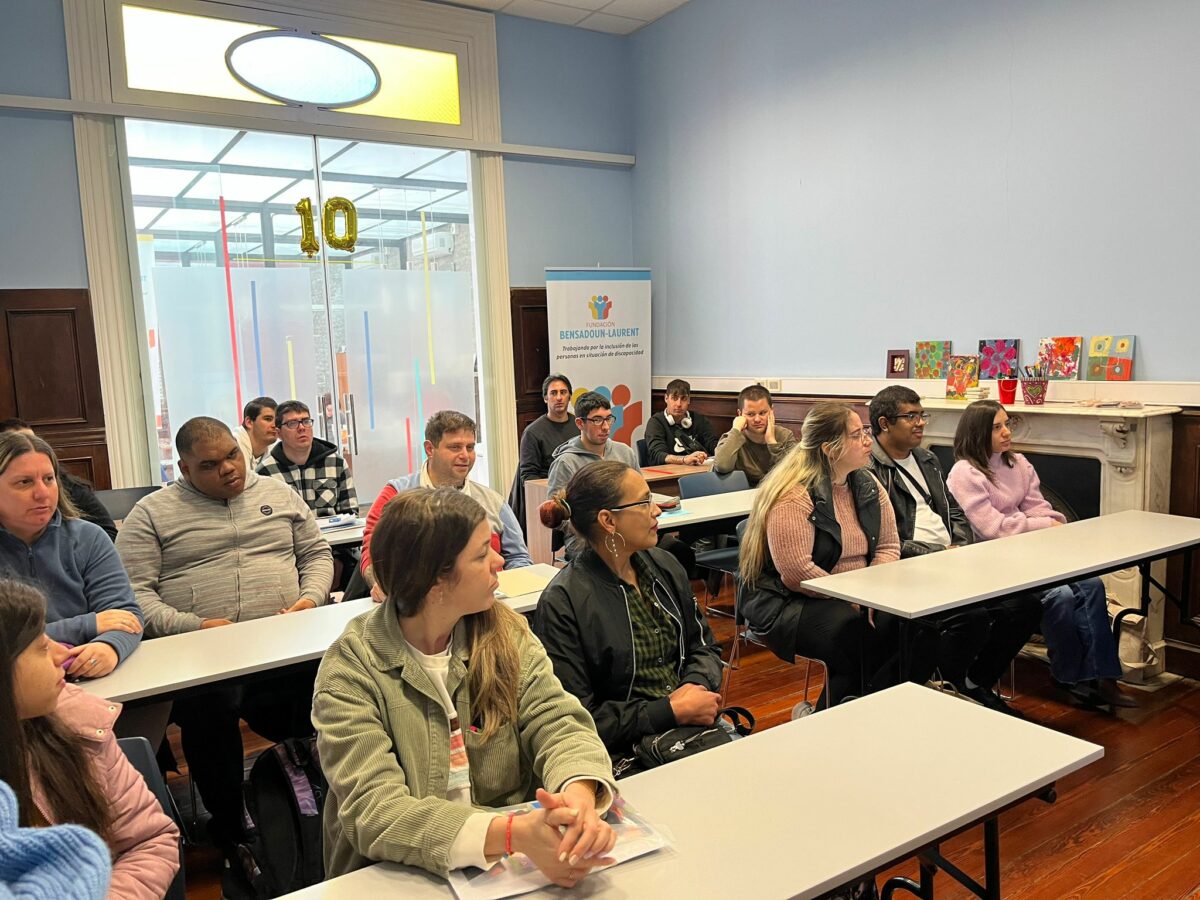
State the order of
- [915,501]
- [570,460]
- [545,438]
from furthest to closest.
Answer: [545,438] → [570,460] → [915,501]

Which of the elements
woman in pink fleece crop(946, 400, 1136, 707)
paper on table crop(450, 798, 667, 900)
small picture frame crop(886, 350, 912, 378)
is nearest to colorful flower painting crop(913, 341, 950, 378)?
small picture frame crop(886, 350, 912, 378)

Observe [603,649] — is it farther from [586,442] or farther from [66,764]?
[586,442]

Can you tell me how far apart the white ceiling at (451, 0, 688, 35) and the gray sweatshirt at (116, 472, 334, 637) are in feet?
16.1

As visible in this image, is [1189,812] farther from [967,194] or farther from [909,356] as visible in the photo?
[967,194]

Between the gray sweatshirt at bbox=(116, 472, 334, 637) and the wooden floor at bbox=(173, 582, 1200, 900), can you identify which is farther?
the gray sweatshirt at bbox=(116, 472, 334, 637)

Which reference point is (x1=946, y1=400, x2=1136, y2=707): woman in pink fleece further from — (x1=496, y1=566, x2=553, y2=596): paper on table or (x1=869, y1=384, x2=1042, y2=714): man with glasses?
(x1=496, y1=566, x2=553, y2=596): paper on table

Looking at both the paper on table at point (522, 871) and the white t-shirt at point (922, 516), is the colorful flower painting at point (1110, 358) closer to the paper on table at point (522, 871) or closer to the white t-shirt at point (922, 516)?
the white t-shirt at point (922, 516)

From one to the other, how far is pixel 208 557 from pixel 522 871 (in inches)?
84.2

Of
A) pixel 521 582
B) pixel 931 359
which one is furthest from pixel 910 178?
pixel 521 582

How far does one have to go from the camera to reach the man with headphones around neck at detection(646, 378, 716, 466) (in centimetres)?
596

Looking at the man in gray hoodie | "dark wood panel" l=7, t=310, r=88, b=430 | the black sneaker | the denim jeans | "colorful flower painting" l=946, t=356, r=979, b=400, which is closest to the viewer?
the man in gray hoodie

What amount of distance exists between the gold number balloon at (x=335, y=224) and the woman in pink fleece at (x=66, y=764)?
202 inches

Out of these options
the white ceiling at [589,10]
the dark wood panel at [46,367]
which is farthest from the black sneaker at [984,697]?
the white ceiling at [589,10]

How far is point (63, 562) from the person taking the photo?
7.89 ft
